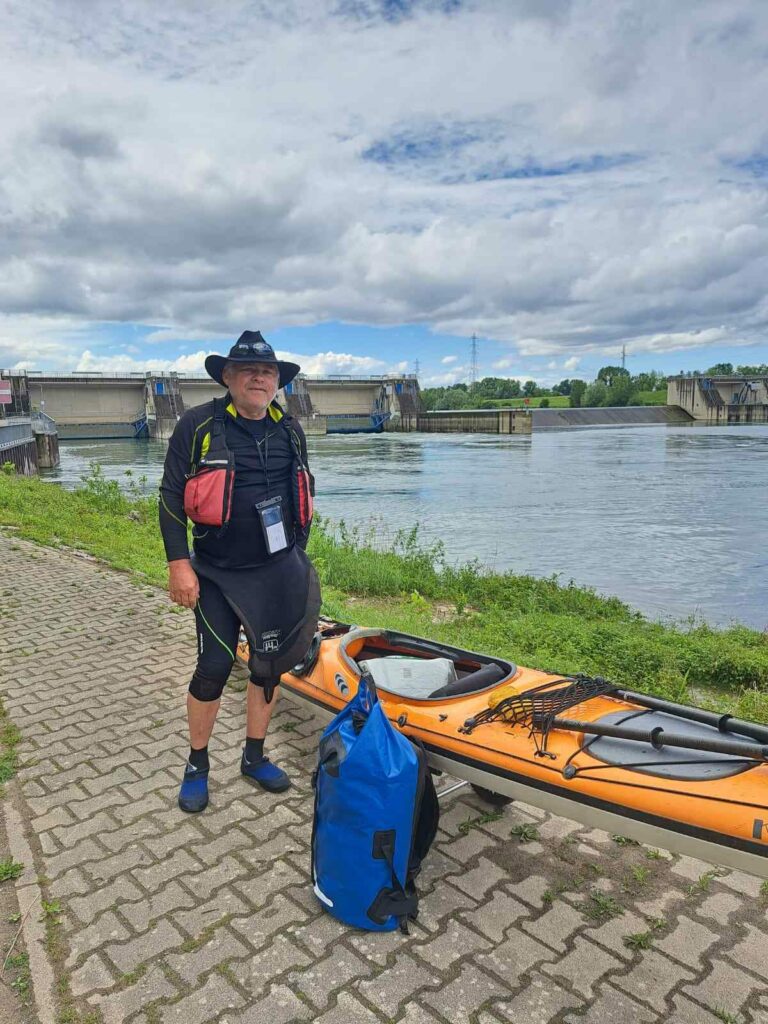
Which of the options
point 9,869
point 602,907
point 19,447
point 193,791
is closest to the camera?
point 602,907

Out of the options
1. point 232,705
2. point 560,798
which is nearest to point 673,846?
point 560,798

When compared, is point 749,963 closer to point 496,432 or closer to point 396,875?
point 396,875

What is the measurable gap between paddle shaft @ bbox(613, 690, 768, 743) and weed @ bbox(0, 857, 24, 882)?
103 inches

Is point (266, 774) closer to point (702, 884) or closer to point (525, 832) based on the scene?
point (525, 832)

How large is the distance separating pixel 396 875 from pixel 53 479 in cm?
2769

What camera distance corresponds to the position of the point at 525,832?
314cm

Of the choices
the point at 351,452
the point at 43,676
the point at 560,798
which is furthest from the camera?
the point at 351,452

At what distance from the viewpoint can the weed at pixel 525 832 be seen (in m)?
3.11

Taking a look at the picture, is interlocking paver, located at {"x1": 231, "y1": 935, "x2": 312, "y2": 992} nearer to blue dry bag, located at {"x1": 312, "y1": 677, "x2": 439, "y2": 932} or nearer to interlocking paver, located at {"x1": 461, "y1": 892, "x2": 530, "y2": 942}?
blue dry bag, located at {"x1": 312, "y1": 677, "x2": 439, "y2": 932}

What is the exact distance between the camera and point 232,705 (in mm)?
4434

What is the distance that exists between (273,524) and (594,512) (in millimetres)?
15747

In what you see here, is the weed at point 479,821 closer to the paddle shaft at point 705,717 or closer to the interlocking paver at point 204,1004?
the paddle shaft at point 705,717

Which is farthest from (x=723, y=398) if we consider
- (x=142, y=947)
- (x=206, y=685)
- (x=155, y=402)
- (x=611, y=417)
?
(x=142, y=947)

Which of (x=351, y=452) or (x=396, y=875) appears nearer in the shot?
(x=396, y=875)
